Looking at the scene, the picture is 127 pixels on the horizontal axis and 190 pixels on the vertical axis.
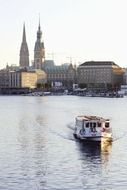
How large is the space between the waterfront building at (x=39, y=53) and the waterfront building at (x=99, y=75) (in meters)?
18.3

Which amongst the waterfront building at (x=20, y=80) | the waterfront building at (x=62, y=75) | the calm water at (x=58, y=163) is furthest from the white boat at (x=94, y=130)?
the waterfront building at (x=62, y=75)

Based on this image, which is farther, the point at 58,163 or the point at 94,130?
the point at 94,130

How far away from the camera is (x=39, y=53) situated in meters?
187

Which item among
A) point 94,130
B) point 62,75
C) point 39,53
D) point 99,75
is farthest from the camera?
point 39,53

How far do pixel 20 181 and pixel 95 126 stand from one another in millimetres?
11991

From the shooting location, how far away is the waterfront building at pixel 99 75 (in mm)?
168750

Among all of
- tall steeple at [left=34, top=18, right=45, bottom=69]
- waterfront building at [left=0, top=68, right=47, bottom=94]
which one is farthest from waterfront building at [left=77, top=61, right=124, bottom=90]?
tall steeple at [left=34, top=18, right=45, bottom=69]

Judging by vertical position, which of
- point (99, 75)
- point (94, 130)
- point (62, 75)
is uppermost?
point (62, 75)

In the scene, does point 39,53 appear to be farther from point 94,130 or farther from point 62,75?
point 94,130

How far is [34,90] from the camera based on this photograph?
168875mm

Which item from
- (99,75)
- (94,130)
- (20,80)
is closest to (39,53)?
(20,80)

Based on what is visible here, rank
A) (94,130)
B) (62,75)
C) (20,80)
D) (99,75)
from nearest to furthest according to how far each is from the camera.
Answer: (94,130) → (99,75) → (20,80) → (62,75)

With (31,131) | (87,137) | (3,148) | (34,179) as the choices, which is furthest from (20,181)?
(31,131)

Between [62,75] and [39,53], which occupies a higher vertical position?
[39,53]
